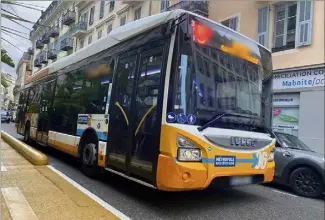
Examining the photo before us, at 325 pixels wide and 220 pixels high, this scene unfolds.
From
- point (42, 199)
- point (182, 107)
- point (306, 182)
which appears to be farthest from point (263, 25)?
point (42, 199)

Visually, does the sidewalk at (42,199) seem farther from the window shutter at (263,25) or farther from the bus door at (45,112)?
the window shutter at (263,25)

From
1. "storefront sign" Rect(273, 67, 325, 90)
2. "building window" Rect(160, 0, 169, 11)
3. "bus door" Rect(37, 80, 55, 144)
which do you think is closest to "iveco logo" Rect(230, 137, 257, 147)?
"bus door" Rect(37, 80, 55, 144)

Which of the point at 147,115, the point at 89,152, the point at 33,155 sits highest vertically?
the point at 147,115

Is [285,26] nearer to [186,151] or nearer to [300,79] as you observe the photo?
[300,79]

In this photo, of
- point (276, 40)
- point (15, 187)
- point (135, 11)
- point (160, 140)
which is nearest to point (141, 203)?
point (160, 140)

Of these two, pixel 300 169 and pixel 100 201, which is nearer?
pixel 100 201

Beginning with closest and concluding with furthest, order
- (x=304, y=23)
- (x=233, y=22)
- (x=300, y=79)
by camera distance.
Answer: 1. (x=304, y=23)
2. (x=300, y=79)
3. (x=233, y=22)

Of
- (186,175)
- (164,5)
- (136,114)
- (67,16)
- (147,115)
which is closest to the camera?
(186,175)

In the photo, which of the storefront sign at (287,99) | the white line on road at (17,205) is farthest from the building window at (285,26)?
the white line on road at (17,205)

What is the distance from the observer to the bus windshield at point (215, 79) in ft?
14.8

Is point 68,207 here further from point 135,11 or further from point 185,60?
point 135,11

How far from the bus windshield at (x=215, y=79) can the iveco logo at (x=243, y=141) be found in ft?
0.82

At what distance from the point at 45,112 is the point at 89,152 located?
4.31m

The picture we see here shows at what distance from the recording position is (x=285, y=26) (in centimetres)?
1391
